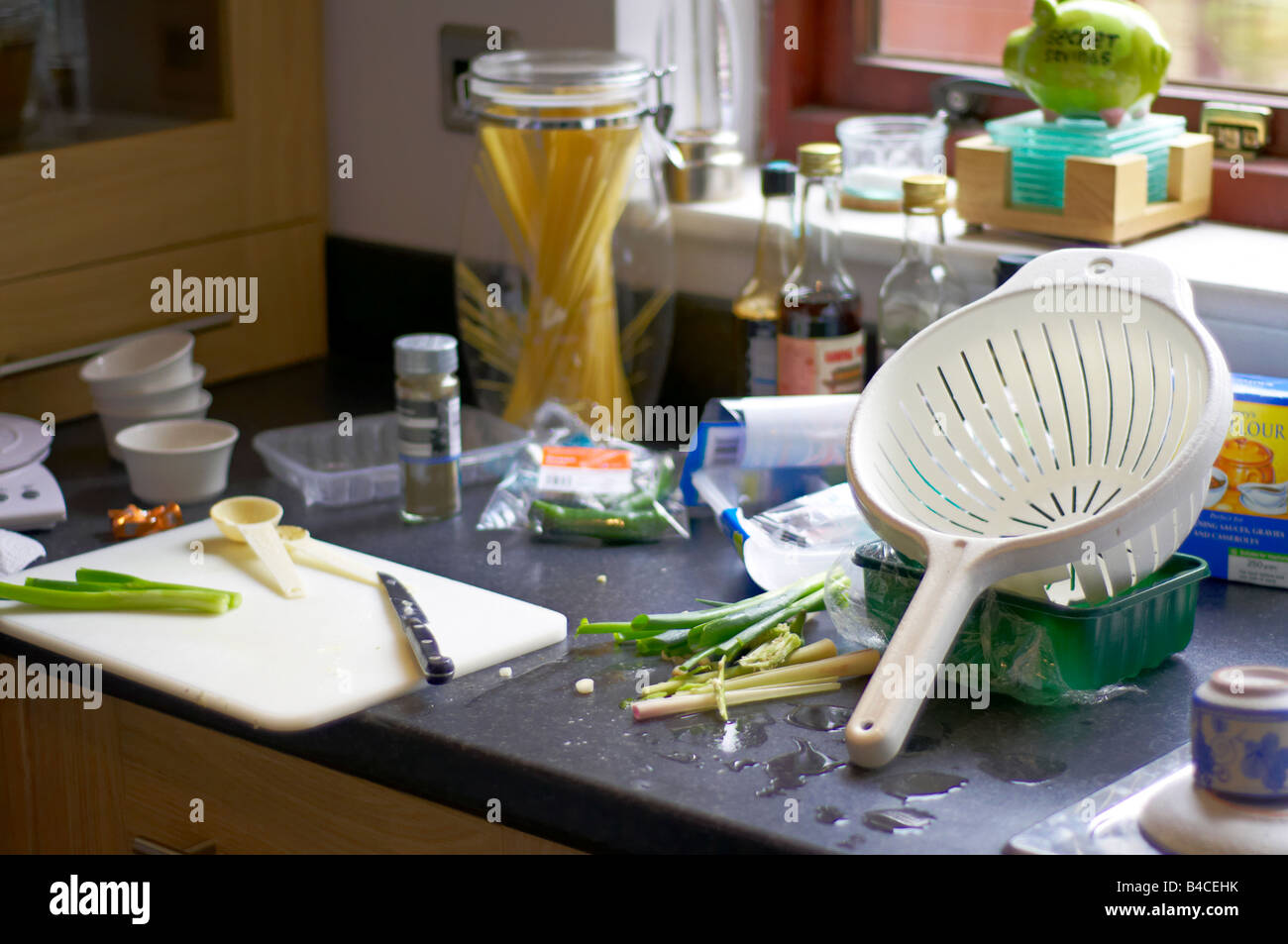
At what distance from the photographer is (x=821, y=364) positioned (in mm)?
1395

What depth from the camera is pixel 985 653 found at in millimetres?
1021

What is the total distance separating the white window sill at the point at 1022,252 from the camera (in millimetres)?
1305

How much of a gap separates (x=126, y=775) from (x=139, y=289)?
689mm

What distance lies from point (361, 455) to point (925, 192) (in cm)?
59

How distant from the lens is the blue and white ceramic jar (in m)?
0.81

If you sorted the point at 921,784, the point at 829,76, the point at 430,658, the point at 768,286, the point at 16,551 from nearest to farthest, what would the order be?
the point at 921,784 < the point at 430,658 < the point at 16,551 < the point at 768,286 < the point at 829,76

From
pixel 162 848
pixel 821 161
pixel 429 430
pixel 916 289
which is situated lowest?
pixel 162 848

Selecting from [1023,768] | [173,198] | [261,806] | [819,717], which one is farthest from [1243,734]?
[173,198]

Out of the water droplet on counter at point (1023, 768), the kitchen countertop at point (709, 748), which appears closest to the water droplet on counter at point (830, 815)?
the kitchen countertop at point (709, 748)

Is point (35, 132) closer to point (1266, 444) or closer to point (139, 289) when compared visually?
point (139, 289)

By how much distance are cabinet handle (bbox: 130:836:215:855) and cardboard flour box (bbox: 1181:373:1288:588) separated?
2.56 ft

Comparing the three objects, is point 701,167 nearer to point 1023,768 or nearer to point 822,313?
point 822,313

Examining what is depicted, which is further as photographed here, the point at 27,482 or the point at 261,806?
the point at 27,482

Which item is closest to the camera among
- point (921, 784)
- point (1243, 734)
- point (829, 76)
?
point (1243, 734)
